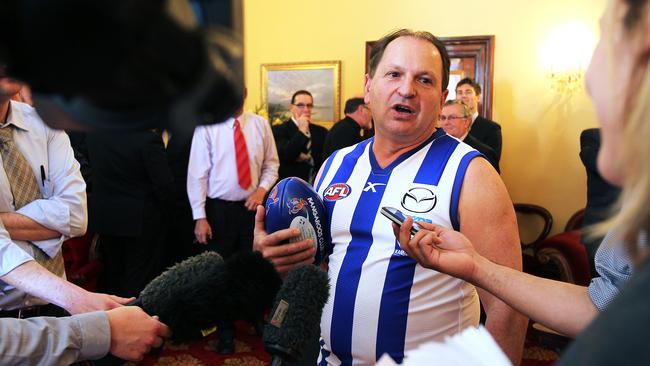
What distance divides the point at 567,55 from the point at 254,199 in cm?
343

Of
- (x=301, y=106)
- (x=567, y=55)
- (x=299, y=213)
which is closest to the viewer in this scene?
(x=299, y=213)

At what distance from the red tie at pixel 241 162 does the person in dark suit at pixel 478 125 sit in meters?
1.95

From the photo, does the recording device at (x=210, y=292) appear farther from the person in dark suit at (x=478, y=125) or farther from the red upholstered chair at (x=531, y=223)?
the red upholstered chair at (x=531, y=223)

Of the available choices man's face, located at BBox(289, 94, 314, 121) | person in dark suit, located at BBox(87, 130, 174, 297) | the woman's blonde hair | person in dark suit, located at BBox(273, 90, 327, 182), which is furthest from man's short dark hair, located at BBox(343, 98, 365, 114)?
the woman's blonde hair

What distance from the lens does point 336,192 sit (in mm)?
1577

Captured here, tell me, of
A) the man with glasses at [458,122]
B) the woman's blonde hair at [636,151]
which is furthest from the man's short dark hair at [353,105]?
the woman's blonde hair at [636,151]

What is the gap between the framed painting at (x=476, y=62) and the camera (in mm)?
5191

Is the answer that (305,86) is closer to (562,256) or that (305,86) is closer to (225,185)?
(225,185)

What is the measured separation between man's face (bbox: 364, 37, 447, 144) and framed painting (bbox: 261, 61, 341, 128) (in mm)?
4269

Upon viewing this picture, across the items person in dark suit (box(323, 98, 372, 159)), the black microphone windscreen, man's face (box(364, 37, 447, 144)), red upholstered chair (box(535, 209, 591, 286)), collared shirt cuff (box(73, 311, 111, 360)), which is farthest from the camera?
person in dark suit (box(323, 98, 372, 159))

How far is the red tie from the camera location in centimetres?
348

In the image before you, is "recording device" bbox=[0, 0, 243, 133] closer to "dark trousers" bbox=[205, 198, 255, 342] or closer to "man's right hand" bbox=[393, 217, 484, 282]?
"man's right hand" bbox=[393, 217, 484, 282]

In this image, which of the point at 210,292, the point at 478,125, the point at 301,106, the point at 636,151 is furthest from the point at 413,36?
the point at 301,106

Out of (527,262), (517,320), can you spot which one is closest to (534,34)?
(527,262)
